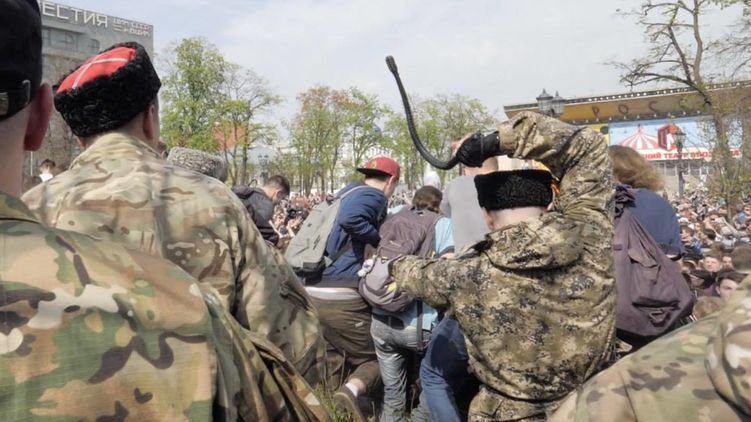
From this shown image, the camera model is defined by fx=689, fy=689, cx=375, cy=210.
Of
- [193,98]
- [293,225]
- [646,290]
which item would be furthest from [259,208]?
[193,98]

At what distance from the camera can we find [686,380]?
1277 millimetres

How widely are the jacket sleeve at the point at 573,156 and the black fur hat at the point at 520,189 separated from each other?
11cm

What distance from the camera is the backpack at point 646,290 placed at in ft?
11.0

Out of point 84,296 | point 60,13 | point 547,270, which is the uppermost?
point 60,13

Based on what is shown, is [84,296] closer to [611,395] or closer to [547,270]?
[611,395]

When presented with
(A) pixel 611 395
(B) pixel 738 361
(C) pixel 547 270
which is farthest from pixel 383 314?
(B) pixel 738 361

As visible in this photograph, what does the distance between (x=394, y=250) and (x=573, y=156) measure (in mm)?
2042

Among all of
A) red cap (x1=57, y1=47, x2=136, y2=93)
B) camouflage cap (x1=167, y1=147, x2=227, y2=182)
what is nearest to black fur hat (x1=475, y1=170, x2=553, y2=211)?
red cap (x1=57, y1=47, x2=136, y2=93)

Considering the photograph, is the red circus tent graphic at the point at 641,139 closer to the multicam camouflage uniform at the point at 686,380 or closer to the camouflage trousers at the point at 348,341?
the camouflage trousers at the point at 348,341

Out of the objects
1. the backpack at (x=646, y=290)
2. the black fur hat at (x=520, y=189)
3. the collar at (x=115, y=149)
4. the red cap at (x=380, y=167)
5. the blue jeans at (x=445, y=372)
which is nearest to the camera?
the collar at (x=115, y=149)

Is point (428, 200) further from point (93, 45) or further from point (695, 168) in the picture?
point (93, 45)

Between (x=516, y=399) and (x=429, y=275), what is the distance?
0.59 m

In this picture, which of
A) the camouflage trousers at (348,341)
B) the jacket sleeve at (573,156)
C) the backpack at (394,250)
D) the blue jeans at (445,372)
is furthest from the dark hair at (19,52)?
the camouflage trousers at (348,341)

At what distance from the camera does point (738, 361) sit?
1091mm
